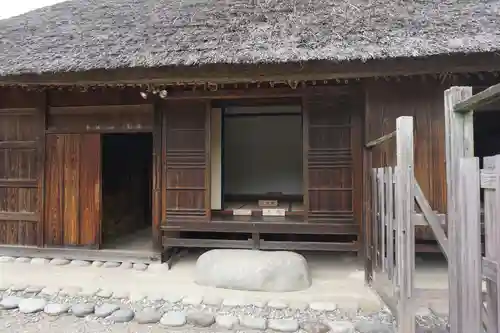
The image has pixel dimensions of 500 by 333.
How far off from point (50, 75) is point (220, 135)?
2102 mm

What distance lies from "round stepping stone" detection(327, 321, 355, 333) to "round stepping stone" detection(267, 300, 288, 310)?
44cm

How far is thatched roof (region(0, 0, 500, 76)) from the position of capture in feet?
11.9

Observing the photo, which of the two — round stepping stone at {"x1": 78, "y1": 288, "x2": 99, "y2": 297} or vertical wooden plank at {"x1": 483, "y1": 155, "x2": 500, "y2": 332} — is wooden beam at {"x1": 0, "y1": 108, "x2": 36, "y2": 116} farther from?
vertical wooden plank at {"x1": 483, "y1": 155, "x2": 500, "y2": 332}

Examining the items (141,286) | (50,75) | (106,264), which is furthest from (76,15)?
(141,286)

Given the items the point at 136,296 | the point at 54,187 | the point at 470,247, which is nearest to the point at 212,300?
the point at 136,296

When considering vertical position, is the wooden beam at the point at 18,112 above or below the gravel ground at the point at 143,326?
above

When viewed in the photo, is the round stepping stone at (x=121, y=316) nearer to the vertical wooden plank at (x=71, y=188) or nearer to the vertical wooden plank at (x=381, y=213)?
the vertical wooden plank at (x=71, y=188)

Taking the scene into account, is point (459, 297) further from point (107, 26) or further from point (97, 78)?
point (107, 26)

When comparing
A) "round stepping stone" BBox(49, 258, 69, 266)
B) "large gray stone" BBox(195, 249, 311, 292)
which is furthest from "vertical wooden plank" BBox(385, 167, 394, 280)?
"round stepping stone" BBox(49, 258, 69, 266)

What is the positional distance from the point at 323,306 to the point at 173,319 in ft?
4.16

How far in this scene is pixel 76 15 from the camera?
559cm

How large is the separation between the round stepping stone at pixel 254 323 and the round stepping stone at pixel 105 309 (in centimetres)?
114

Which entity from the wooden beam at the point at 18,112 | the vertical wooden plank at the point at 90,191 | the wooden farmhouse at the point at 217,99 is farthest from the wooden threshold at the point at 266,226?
the wooden beam at the point at 18,112

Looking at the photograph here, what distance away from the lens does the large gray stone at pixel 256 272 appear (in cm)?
354
